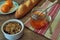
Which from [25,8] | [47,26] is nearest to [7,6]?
[25,8]

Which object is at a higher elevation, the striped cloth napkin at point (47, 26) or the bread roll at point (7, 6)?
the bread roll at point (7, 6)

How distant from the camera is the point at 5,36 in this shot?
0.58 metres

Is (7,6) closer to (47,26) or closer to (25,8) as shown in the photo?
(25,8)

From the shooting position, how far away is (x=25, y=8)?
2.18 ft

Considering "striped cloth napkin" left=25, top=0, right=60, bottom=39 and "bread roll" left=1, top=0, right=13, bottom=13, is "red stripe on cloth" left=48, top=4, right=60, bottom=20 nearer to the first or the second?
"striped cloth napkin" left=25, top=0, right=60, bottom=39

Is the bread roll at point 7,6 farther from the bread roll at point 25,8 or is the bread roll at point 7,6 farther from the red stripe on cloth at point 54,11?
the red stripe on cloth at point 54,11

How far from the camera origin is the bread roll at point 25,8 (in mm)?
651

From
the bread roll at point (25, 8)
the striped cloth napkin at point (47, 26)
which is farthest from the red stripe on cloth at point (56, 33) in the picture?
the bread roll at point (25, 8)

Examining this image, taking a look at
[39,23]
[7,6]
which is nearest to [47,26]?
[39,23]

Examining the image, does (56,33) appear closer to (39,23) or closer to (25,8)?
(39,23)

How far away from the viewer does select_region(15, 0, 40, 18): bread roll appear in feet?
2.14

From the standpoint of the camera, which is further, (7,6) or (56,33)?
(7,6)

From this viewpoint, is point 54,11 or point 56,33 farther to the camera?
point 54,11

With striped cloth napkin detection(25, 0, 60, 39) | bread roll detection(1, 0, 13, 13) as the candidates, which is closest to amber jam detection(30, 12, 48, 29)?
striped cloth napkin detection(25, 0, 60, 39)
